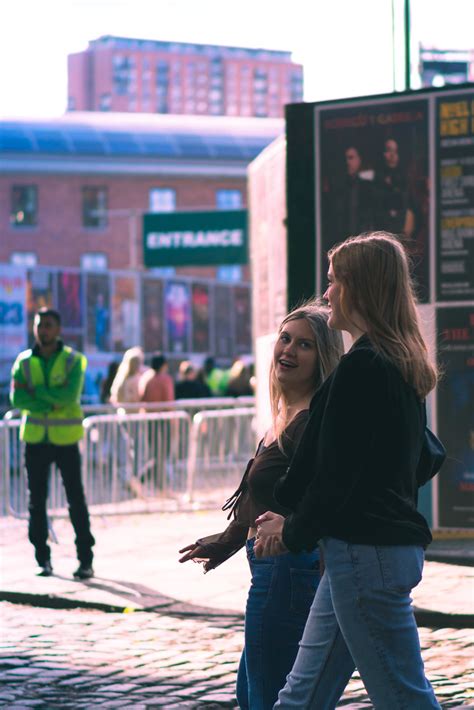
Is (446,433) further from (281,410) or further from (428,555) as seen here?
(281,410)

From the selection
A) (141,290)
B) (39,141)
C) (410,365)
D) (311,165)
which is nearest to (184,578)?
(311,165)

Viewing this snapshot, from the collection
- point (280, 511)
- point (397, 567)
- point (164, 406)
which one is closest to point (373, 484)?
point (397, 567)

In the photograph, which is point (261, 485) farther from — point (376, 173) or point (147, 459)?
point (147, 459)

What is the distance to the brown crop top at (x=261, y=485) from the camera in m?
4.21

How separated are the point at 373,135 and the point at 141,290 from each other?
68.0 feet

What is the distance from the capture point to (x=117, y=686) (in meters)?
6.31

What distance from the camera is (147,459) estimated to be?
15266 millimetres

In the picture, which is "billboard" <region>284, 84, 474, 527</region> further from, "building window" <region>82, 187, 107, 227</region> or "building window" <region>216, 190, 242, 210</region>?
"building window" <region>216, 190, 242, 210</region>

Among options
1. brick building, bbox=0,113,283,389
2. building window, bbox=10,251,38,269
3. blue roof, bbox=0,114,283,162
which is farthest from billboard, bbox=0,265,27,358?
building window, bbox=10,251,38,269

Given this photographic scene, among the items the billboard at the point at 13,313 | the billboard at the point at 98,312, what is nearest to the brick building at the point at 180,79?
the billboard at the point at 98,312

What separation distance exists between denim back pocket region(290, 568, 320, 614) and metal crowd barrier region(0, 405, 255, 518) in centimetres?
864

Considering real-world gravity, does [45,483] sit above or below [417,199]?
below

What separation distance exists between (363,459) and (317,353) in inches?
34.7

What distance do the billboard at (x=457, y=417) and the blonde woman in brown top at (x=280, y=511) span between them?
615 centimetres
